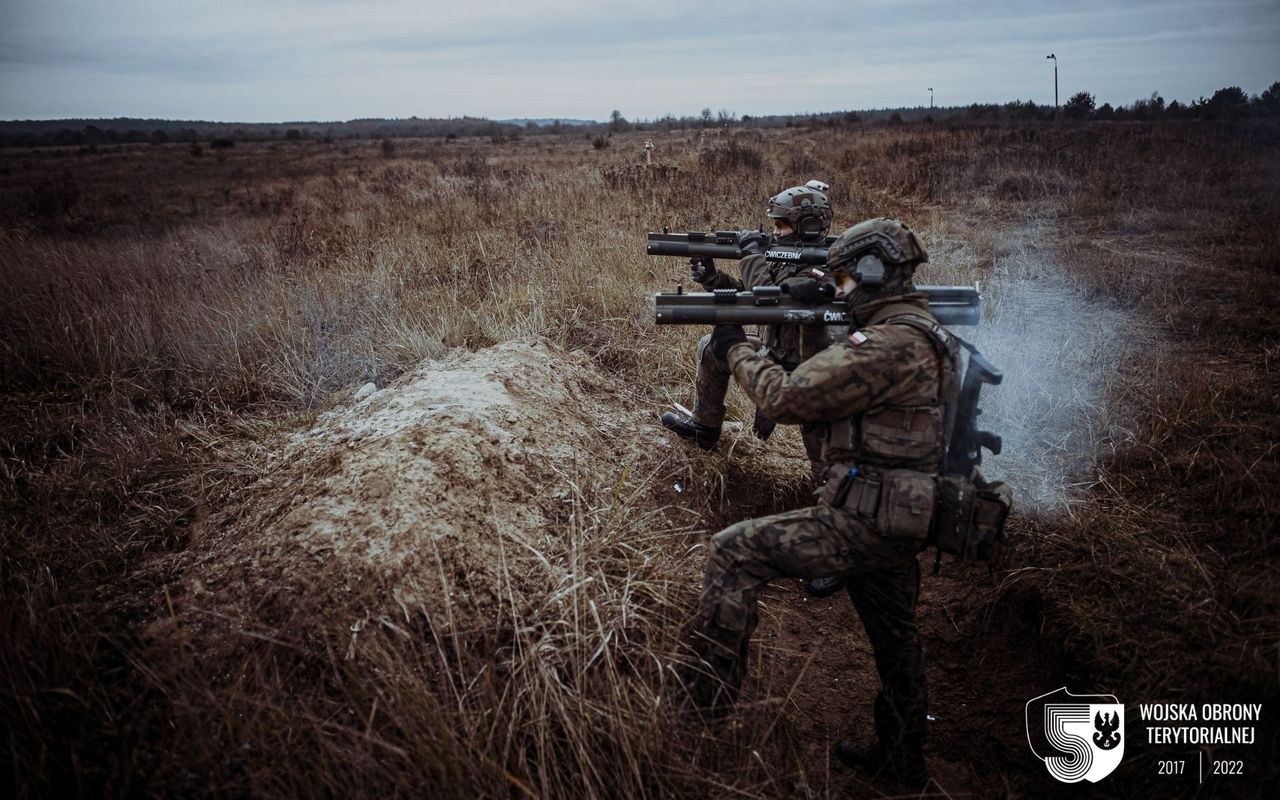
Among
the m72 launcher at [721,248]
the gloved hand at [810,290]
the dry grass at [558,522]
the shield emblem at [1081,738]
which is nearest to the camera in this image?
the dry grass at [558,522]

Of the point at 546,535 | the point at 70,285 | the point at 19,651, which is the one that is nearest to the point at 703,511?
the point at 546,535

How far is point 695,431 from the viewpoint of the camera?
3.85 m

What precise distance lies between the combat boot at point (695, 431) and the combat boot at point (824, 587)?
1.02m

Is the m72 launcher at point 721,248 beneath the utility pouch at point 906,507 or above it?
above

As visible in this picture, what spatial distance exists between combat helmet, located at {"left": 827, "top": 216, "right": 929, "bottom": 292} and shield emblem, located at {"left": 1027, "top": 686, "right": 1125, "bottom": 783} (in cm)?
185

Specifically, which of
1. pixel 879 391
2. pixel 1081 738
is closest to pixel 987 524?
pixel 879 391

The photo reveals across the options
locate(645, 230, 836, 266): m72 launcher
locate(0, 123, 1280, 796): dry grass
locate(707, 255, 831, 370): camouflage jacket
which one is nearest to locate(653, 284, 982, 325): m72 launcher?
locate(707, 255, 831, 370): camouflage jacket

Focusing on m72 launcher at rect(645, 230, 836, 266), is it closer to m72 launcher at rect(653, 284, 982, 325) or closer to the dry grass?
the dry grass

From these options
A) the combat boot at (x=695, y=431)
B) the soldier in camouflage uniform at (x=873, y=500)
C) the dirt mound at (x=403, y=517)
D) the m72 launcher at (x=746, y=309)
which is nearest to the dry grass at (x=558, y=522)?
the dirt mound at (x=403, y=517)

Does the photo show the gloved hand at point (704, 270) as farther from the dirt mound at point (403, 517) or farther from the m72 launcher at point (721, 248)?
the dirt mound at point (403, 517)

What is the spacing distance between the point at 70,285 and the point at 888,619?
6.86 meters

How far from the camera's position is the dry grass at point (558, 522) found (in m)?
1.80

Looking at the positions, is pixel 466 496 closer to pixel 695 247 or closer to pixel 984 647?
pixel 695 247

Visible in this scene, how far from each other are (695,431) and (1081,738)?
2312 millimetres
